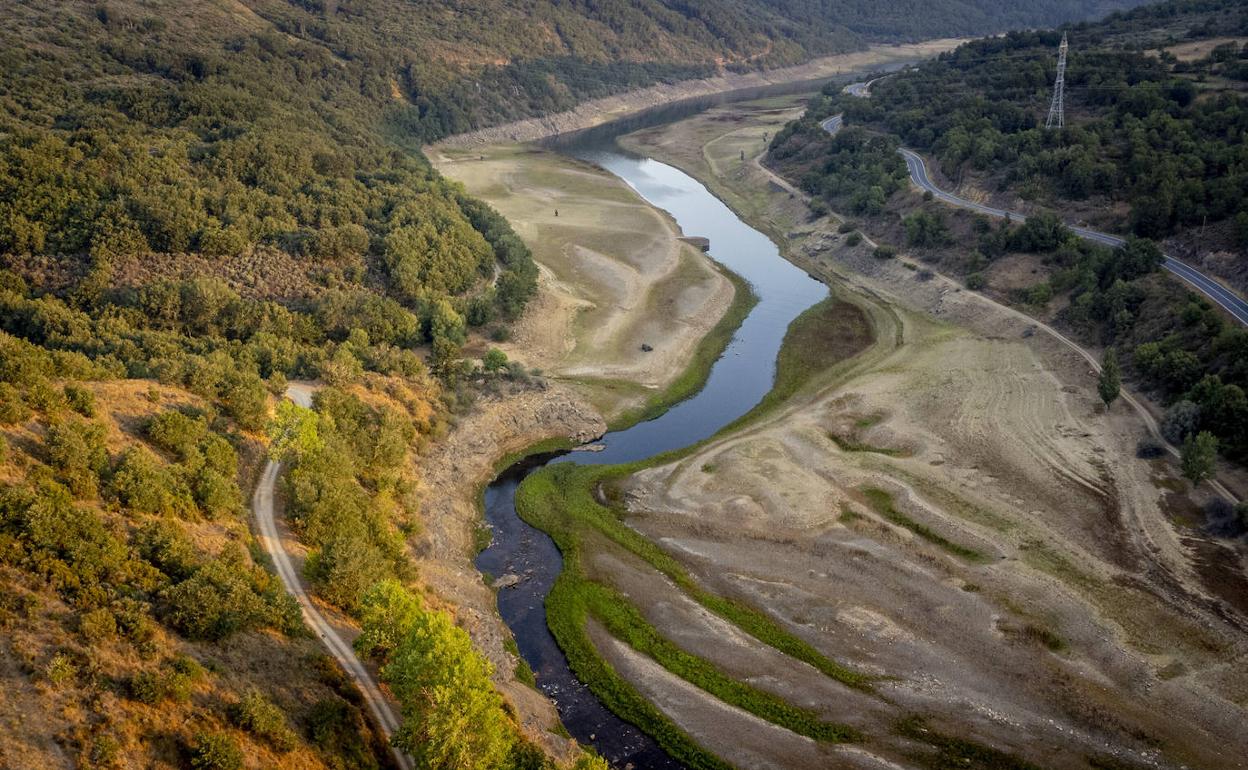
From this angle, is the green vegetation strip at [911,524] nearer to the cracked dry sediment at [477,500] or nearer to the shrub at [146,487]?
the cracked dry sediment at [477,500]

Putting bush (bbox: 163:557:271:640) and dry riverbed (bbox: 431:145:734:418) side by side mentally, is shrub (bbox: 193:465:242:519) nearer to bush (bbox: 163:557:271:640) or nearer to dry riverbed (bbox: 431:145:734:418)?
bush (bbox: 163:557:271:640)

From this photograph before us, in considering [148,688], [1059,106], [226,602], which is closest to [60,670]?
[148,688]

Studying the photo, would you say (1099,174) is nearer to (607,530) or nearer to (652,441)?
(652,441)

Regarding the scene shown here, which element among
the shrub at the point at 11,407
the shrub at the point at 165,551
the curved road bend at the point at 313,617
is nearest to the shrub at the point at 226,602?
the shrub at the point at 165,551

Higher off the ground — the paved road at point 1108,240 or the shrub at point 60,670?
the paved road at point 1108,240

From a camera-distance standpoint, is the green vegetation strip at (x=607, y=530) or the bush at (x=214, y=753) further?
the green vegetation strip at (x=607, y=530)

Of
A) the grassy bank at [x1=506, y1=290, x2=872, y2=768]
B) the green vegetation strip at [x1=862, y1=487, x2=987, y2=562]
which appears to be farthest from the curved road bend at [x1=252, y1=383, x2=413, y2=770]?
the green vegetation strip at [x1=862, y1=487, x2=987, y2=562]
